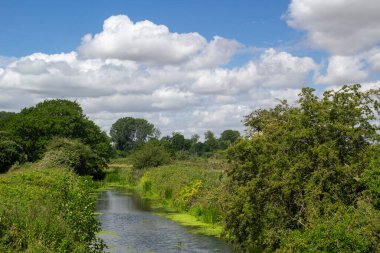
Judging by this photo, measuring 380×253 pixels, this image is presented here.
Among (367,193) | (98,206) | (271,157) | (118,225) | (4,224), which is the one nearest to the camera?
(4,224)

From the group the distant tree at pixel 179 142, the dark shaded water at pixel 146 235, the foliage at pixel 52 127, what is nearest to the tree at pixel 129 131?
the distant tree at pixel 179 142

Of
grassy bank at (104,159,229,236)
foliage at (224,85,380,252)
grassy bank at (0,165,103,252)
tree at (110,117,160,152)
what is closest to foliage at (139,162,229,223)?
grassy bank at (104,159,229,236)

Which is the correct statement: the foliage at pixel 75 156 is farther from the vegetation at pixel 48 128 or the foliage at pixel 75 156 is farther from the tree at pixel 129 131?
the tree at pixel 129 131

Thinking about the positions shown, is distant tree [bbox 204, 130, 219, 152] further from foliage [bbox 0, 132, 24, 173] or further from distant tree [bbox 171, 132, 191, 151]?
foliage [bbox 0, 132, 24, 173]

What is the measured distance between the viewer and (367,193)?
1379cm

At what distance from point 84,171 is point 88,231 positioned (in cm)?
4274

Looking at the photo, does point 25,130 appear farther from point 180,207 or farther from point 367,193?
point 367,193

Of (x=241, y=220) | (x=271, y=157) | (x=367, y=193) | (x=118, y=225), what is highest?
(x=271, y=157)

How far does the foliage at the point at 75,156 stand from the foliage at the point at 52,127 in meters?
2.80

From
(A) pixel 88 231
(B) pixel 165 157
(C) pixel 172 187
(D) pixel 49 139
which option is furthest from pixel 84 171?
(A) pixel 88 231

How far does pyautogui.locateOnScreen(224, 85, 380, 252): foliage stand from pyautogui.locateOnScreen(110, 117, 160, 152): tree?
460 ft

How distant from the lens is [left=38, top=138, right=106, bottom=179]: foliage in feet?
156

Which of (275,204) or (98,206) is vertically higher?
(275,204)

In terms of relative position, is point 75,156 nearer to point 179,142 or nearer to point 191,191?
point 191,191
